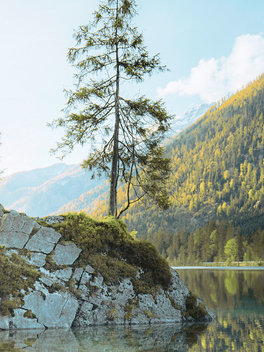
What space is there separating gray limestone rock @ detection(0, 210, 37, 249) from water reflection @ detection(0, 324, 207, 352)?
11.2 feet

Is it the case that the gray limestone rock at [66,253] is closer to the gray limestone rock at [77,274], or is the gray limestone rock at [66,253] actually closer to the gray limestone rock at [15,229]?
the gray limestone rock at [77,274]

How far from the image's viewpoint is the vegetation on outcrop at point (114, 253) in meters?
14.5

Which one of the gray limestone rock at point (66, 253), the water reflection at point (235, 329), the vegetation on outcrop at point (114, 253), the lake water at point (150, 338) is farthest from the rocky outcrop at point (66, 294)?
the water reflection at point (235, 329)

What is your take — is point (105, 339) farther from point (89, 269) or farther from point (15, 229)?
point (15, 229)

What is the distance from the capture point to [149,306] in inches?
554

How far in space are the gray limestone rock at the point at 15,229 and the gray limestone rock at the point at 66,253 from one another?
126 centimetres

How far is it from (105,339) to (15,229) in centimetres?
555

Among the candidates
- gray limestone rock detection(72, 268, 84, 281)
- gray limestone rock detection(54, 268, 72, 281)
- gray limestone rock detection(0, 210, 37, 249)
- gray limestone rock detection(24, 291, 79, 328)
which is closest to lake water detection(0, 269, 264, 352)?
gray limestone rock detection(24, 291, 79, 328)

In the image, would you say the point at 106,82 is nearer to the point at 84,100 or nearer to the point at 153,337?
the point at 84,100

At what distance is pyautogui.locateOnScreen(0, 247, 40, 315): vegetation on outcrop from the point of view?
38.6 ft

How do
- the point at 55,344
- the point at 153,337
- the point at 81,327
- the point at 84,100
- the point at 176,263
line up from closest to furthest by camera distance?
the point at 55,344
the point at 153,337
the point at 81,327
the point at 84,100
the point at 176,263

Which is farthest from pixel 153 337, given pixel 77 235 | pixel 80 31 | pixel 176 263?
pixel 176 263

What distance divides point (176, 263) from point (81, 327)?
13094cm

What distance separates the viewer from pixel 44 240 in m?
14.1
